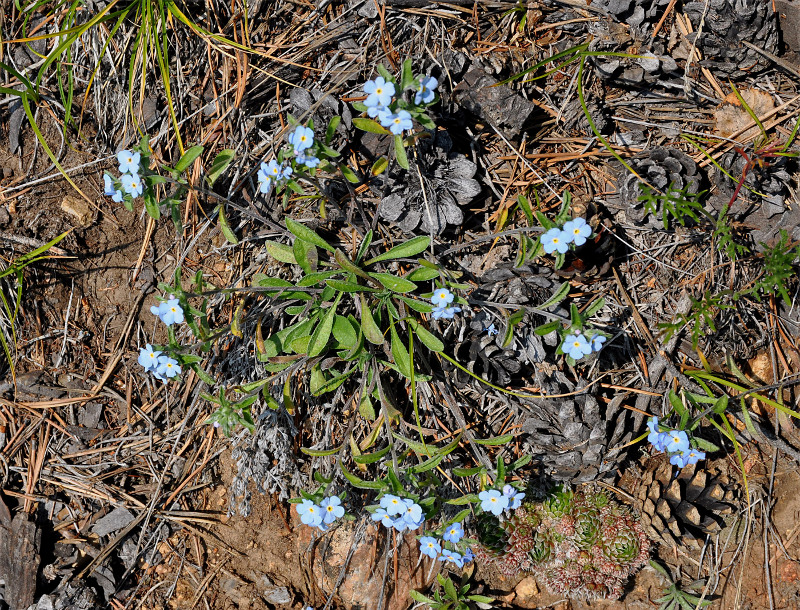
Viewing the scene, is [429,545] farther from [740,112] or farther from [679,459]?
[740,112]

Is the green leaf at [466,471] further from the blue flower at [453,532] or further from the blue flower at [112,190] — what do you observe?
the blue flower at [112,190]

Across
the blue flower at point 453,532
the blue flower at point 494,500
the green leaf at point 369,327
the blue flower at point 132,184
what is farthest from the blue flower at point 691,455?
the blue flower at point 132,184

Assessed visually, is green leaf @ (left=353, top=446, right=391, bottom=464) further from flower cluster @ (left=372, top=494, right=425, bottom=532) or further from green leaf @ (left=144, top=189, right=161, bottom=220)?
green leaf @ (left=144, top=189, right=161, bottom=220)

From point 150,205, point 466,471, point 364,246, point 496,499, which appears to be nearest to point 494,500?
point 496,499

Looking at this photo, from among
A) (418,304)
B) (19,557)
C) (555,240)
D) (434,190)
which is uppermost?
(555,240)

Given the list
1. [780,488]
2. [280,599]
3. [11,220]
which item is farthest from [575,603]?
[11,220]

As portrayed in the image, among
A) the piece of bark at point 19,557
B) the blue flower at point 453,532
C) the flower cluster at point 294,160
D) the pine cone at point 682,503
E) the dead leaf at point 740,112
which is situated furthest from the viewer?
the piece of bark at point 19,557

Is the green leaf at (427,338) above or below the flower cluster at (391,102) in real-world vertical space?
below
